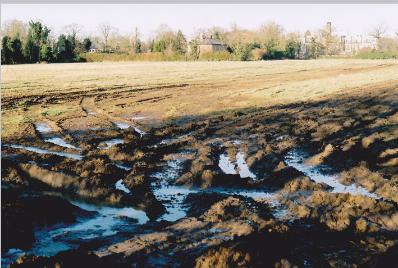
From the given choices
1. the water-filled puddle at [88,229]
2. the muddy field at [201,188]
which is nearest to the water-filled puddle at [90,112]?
the muddy field at [201,188]

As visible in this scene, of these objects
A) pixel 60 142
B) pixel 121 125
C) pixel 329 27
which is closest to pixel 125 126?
pixel 121 125

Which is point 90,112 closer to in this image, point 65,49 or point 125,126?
point 125,126

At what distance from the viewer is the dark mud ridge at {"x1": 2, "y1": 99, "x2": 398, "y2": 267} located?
20.8 feet

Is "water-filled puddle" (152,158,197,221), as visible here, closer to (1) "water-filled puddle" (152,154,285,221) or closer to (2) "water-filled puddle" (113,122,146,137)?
(1) "water-filled puddle" (152,154,285,221)

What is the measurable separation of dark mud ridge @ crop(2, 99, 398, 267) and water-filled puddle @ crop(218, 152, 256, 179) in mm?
26

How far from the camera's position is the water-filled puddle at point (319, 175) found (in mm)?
9500

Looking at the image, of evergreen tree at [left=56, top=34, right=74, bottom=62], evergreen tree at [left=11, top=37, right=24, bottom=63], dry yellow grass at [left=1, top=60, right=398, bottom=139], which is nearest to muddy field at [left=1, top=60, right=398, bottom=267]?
dry yellow grass at [left=1, top=60, right=398, bottom=139]

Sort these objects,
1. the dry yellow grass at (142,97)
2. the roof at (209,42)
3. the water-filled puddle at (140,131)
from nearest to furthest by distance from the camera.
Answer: the water-filled puddle at (140,131) → the dry yellow grass at (142,97) → the roof at (209,42)

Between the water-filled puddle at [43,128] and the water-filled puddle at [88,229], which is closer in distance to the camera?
the water-filled puddle at [88,229]

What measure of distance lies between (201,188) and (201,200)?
3.15 feet

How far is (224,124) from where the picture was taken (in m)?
16.7

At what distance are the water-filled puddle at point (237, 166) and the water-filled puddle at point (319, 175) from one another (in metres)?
1.11

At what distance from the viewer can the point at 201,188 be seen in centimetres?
963

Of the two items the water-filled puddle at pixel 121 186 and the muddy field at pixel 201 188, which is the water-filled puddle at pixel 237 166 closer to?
the muddy field at pixel 201 188
